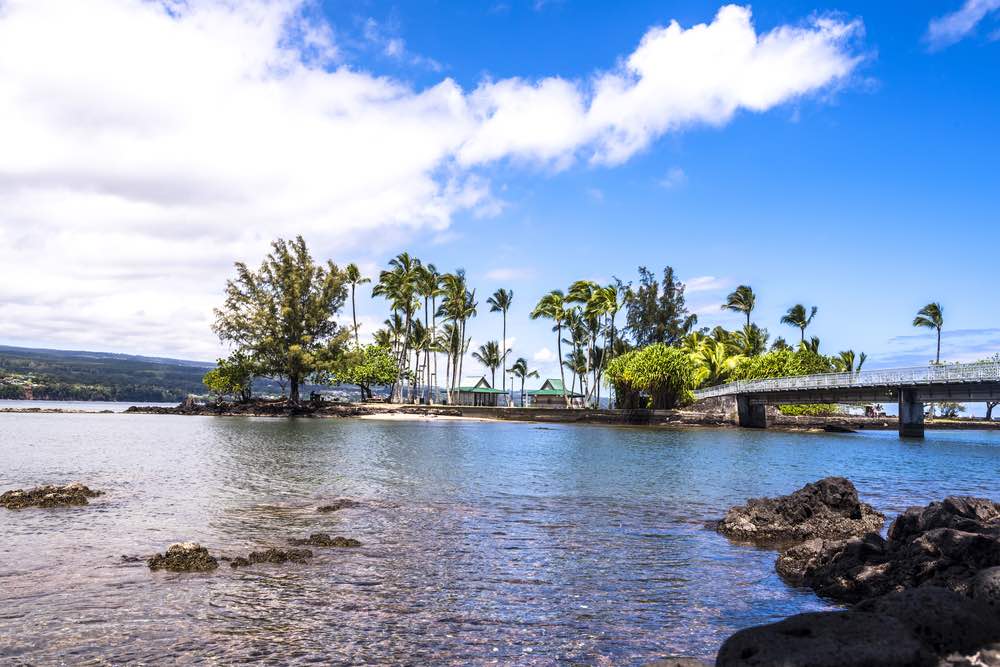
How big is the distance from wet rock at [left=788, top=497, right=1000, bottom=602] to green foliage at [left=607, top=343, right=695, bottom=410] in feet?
228

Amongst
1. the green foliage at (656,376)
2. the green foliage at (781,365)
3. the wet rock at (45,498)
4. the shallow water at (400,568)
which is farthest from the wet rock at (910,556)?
the green foliage at (781,365)

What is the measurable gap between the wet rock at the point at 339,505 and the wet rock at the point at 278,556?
17.1ft

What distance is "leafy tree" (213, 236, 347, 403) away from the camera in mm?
83750

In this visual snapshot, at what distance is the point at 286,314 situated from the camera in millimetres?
83688

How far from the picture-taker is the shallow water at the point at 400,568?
8562 mm

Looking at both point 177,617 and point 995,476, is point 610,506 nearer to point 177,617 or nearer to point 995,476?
point 177,617

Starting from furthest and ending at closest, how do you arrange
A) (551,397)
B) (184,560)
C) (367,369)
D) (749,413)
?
(551,397) → (367,369) → (749,413) → (184,560)

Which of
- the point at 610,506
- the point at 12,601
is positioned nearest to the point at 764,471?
the point at 610,506

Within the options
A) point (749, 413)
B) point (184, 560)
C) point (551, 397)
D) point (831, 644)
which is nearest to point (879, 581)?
point (831, 644)

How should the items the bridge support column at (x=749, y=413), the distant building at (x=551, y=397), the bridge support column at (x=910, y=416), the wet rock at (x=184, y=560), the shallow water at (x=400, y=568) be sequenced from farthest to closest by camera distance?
the distant building at (x=551, y=397)
the bridge support column at (x=749, y=413)
the bridge support column at (x=910, y=416)
the wet rock at (x=184, y=560)
the shallow water at (x=400, y=568)

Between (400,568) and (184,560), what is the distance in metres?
3.90

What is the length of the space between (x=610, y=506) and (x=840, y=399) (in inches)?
2391

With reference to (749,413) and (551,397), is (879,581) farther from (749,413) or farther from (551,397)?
(551,397)

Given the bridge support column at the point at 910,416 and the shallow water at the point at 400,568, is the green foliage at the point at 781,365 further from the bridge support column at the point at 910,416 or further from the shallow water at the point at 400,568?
the shallow water at the point at 400,568
